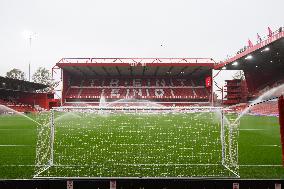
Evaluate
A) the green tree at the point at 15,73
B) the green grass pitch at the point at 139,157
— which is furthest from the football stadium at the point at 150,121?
the green tree at the point at 15,73

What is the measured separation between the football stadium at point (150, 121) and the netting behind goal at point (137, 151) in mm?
22

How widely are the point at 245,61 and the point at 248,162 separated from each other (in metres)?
39.2

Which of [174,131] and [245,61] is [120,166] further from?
[245,61]

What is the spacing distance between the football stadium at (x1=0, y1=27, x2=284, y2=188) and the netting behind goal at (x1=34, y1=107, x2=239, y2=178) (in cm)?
2

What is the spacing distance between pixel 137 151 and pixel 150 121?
1337 mm

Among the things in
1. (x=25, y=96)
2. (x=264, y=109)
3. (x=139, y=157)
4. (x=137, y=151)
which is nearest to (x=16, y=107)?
(x=25, y=96)

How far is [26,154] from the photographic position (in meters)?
8.52

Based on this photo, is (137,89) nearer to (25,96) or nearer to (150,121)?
(25,96)

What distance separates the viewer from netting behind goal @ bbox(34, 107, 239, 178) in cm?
612

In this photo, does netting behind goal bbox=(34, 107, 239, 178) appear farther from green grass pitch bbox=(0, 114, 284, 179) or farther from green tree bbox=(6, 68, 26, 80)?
green tree bbox=(6, 68, 26, 80)

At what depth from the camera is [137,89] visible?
5631 centimetres

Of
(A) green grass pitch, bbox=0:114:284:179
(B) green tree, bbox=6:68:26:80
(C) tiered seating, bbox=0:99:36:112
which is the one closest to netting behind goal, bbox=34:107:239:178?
(A) green grass pitch, bbox=0:114:284:179
